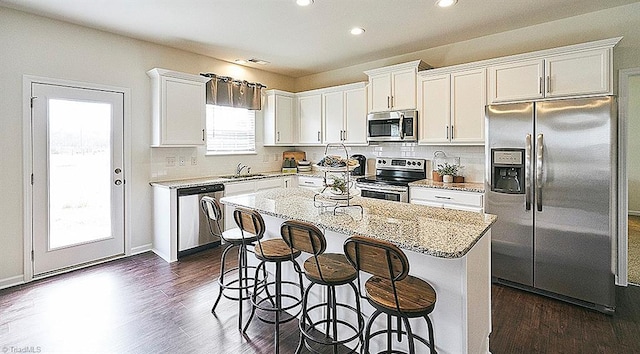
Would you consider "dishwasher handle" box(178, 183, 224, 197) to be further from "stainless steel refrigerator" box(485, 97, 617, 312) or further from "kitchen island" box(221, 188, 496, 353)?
"stainless steel refrigerator" box(485, 97, 617, 312)

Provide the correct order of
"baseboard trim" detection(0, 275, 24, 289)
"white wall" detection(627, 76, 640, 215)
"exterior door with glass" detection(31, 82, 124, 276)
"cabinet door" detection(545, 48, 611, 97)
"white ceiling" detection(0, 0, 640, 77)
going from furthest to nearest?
"white wall" detection(627, 76, 640, 215) → "exterior door with glass" detection(31, 82, 124, 276) → "baseboard trim" detection(0, 275, 24, 289) → "white ceiling" detection(0, 0, 640, 77) → "cabinet door" detection(545, 48, 611, 97)

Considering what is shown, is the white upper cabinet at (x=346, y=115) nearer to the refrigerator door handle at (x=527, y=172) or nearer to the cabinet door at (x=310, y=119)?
the cabinet door at (x=310, y=119)

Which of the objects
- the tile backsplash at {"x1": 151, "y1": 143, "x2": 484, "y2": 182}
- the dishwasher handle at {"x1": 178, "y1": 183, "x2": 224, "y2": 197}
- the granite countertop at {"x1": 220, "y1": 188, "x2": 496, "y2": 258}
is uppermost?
the tile backsplash at {"x1": 151, "y1": 143, "x2": 484, "y2": 182}

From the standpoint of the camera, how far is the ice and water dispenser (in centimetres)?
310

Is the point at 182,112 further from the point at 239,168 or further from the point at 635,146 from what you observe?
the point at 635,146

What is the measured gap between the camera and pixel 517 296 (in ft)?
10.0

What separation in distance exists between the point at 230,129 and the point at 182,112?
102 centimetres

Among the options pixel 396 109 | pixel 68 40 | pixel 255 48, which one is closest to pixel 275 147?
pixel 255 48

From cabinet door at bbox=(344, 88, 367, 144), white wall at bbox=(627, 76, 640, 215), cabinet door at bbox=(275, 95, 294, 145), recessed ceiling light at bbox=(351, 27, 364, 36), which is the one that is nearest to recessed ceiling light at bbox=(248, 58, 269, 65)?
cabinet door at bbox=(275, 95, 294, 145)

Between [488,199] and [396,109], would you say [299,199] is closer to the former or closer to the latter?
[488,199]

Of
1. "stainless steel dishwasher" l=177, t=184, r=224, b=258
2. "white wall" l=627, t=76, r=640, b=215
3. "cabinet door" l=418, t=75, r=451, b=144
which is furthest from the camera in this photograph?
"white wall" l=627, t=76, r=640, b=215

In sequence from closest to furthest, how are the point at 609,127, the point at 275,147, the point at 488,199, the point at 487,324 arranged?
1. the point at 487,324
2. the point at 609,127
3. the point at 488,199
4. the point at 275,147

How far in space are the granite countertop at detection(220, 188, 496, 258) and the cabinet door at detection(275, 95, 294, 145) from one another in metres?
2.82

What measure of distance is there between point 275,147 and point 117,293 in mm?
3412
